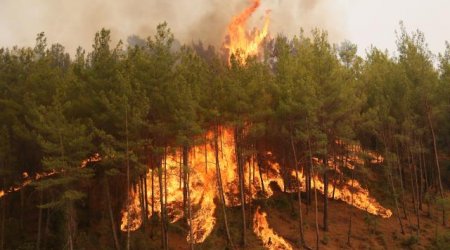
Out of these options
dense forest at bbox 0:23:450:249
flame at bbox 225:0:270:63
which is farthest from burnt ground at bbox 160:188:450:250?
flame at bbox 225:0:270:63

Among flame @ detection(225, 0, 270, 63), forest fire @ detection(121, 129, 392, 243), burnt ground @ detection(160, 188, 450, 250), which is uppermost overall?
flame @ detection(225, 0, 270, 63)

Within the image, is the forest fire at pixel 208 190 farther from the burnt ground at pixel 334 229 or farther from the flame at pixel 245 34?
the flame at pixel 245 34

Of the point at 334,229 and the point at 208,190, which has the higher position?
the point at 208,190

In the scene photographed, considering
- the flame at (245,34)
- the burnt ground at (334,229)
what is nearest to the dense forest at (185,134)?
the burnt ground at (334,229)

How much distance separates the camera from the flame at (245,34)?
6675 cm

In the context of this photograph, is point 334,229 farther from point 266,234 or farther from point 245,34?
point 245,34

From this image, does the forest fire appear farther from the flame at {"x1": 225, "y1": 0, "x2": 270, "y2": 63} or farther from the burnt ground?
the flame at {"x1": 225, "y1": 0, "x2": 270, "y2": 63}

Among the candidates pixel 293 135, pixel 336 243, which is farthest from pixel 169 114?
pixel 336 243

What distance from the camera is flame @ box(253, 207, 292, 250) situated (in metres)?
27.0

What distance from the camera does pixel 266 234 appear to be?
2834 cm

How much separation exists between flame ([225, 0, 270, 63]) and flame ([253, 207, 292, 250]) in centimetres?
3994

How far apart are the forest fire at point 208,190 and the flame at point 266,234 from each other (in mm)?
156

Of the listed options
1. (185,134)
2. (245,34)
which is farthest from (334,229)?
(245,34)

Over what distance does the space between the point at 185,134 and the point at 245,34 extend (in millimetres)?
48398
